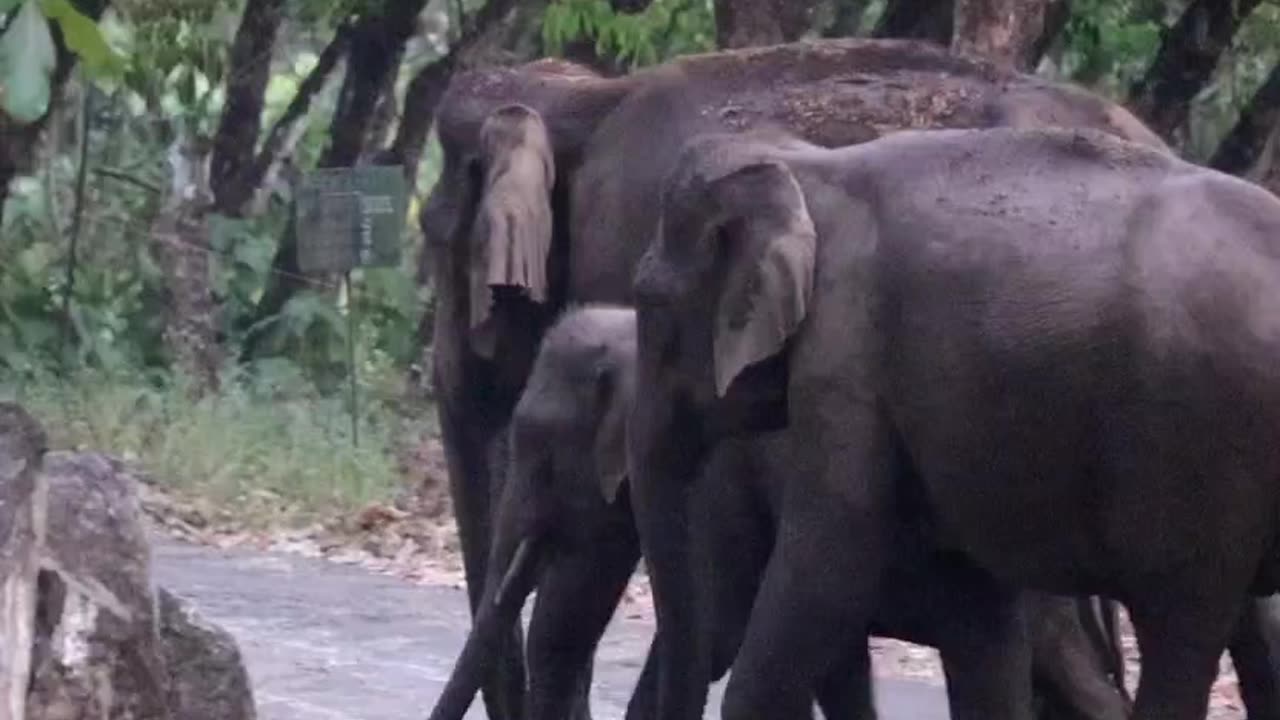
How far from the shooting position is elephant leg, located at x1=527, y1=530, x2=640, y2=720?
7355mm

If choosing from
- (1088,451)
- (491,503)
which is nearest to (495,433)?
(491,503)

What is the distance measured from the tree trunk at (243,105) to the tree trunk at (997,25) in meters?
9.54

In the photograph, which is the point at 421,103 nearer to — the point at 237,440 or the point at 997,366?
the point at 237,440

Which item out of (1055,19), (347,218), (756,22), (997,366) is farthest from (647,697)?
(1055,19)

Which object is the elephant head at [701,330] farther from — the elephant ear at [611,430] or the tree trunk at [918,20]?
the tree trunk at [918,20]

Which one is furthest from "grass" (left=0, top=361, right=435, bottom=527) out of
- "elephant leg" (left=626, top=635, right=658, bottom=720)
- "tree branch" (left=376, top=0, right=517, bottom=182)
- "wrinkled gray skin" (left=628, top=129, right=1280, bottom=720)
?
"wrinkled gray skin" (left=628, top=129, right=1280, bottom=720)

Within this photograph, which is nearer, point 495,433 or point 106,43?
point 106,43

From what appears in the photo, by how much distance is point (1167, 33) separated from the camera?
635 inches

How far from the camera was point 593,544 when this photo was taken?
7.42m

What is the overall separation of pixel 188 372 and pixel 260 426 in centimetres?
202

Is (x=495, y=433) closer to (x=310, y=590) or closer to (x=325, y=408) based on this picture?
(x=310, y=590)

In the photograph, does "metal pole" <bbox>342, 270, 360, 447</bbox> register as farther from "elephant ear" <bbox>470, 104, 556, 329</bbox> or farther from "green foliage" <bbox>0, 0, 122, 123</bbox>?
"green foliage" <bbox>0, 0, 122, 123</bbox>

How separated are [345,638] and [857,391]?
5045mm

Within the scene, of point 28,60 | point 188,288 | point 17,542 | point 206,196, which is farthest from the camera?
point 206,196
